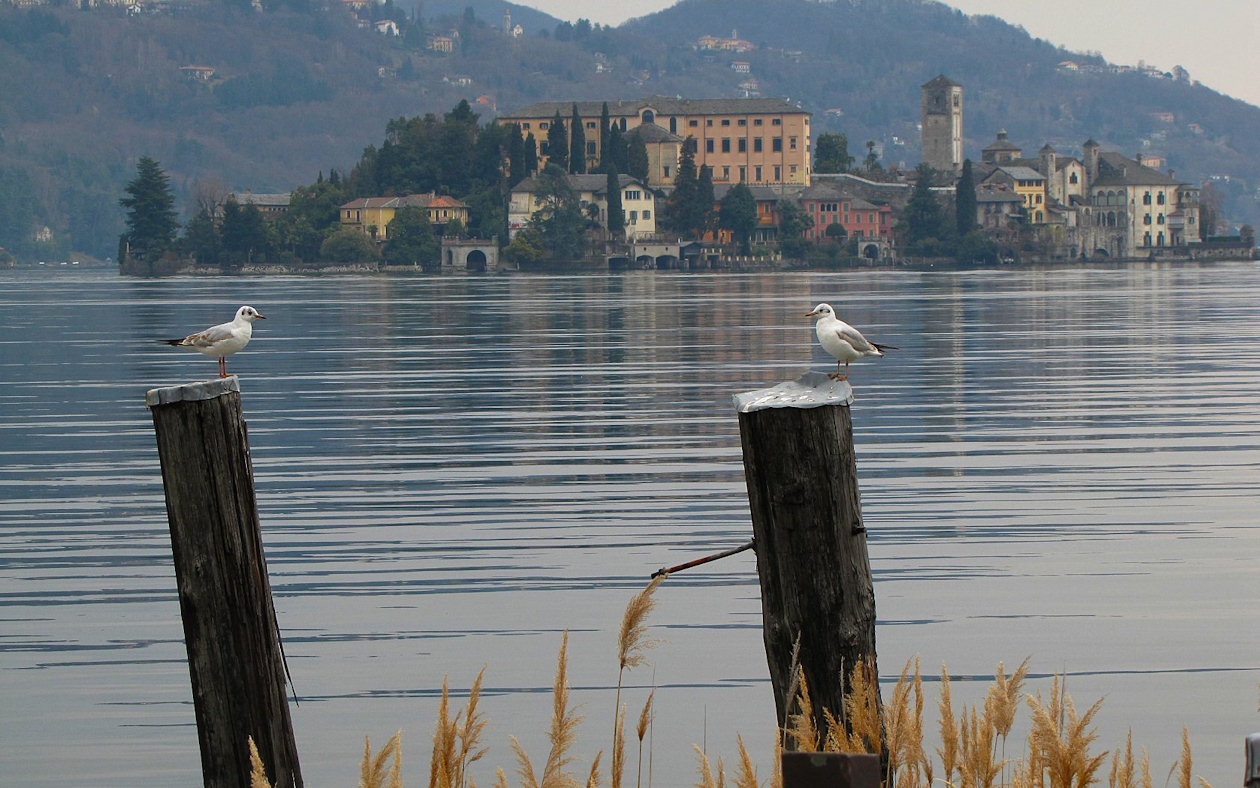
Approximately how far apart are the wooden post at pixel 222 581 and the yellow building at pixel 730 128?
566 feet

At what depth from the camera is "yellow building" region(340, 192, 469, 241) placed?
523 feet

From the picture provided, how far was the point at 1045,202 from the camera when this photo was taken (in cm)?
17538

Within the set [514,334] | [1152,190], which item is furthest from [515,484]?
[1152,190]

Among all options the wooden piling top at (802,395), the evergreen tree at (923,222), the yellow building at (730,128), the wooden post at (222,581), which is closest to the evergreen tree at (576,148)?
the yellow building at (730,128)

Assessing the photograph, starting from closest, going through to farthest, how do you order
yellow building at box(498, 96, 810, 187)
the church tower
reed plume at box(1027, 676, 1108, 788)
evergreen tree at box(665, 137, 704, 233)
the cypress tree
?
reed plume at box(1027, 676, 1108, 788)
evergreen tree at box(665, 137, 704, 233)
the cypress tree
yellow building at box(498, 96, 810, 187)
the church tower

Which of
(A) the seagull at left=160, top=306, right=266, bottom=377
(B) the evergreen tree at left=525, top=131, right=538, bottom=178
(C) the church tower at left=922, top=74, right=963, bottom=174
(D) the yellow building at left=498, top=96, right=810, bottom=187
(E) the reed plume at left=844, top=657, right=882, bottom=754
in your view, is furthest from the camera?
(C) the church tower at left=922, top=74, right=963, bottom=174

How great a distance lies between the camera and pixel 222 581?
Result: 5.44 meters

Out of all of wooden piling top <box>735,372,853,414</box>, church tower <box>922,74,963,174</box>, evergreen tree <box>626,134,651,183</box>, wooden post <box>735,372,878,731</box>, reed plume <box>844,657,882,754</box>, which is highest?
church tower <box>922,74,963,174</box>

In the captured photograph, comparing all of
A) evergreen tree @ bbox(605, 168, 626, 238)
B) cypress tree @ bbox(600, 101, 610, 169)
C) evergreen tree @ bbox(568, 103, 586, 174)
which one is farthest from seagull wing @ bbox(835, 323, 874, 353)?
cypress tree @ bbox(600, 101, 610, 169)

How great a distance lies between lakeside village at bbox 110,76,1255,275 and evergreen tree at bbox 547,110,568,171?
0.63 ft

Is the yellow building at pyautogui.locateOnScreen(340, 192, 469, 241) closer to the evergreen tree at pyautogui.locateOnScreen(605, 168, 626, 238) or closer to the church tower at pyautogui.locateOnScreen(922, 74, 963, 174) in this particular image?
the evergreen tree at pyautogui.locateOnScreen(605, 168, 626, 238)

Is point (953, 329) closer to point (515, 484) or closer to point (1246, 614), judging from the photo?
point (515, 484)

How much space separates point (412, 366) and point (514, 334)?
1161cm

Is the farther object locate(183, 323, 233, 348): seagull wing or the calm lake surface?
locate(183, 323, 233, 348): seagull wing
